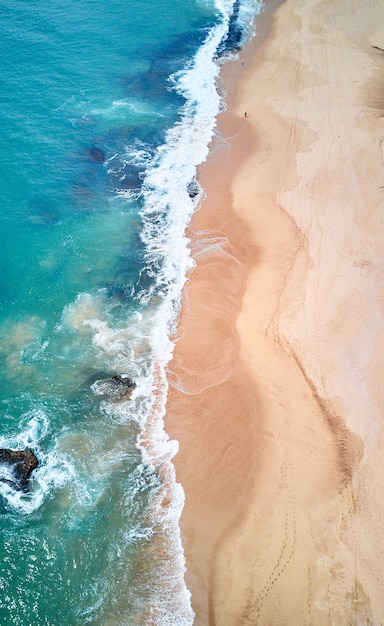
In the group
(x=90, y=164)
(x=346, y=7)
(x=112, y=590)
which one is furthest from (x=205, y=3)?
(x=112, y=590)

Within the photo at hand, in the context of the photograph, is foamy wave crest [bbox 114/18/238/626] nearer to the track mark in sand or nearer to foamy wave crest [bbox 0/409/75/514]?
the track mark in sand

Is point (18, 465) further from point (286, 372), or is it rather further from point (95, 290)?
point (286, 372)

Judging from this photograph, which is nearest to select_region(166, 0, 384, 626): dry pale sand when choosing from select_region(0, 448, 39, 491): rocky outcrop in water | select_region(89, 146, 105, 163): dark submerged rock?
select_region(0, 448, 39, 491): rocky outcrop in water

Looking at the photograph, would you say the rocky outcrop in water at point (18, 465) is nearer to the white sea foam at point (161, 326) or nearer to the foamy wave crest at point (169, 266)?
the white sea foam at point (161, 326)

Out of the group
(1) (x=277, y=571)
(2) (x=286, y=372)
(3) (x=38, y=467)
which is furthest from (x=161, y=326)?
(1) (x=277, y=571)

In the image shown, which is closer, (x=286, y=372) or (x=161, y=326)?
(x=286, y=372)

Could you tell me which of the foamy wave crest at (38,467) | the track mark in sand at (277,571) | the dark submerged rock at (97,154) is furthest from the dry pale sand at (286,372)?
the dark submerged rock at (97,154)

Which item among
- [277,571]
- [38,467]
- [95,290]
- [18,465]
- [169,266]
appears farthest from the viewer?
[169,266]
